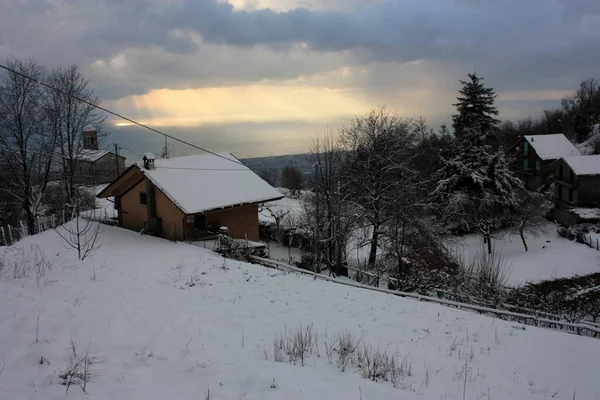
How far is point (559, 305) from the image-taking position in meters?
15.2

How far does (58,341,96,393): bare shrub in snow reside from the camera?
4.80 metres

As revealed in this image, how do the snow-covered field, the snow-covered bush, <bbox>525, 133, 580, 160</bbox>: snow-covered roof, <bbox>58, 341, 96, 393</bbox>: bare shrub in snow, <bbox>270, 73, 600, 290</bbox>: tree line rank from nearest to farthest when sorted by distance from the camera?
1. <bbox>58, 341, 96, 393</bbox>: bare shrub in snow
2. the snow-covered field
3. the snow-covered bush
4. <bbox>270, 73, 600, 290</bbox>: tree line
5. <bbox>525, 133, 580, 160</bbox>: snow-covered roof

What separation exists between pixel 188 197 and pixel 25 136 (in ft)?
48.6

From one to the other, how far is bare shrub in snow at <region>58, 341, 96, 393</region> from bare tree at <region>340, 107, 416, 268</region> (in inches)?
742

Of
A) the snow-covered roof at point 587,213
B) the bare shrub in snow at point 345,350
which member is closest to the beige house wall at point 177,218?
the bare shrub in snow at point 345,350

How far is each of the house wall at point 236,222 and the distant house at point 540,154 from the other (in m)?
38.7

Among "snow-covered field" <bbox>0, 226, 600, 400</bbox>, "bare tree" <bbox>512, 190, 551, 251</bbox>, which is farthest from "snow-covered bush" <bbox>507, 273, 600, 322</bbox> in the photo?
"bare tree" <bbox>512, 190, 551, 251</bbox>

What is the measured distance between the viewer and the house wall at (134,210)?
24703mm

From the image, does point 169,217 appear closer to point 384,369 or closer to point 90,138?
point 90,138

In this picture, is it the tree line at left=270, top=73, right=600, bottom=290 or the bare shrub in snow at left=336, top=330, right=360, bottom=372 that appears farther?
the tree line at left=270, top=73, right=600, bottom=290

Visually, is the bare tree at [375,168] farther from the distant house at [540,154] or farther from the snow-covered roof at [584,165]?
the distant house at [540,154]

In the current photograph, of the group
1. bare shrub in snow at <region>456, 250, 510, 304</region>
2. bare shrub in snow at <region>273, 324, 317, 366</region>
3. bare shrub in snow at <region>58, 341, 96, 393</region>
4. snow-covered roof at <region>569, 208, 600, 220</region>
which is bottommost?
bare shrub in snow at <region>456, 250, 510, 304</region>

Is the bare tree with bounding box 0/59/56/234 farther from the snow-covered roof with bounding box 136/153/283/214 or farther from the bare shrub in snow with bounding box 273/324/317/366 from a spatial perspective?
the bare shrub in snow with bounding box 273/324/317/366

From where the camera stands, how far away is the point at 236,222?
78.6 feet
